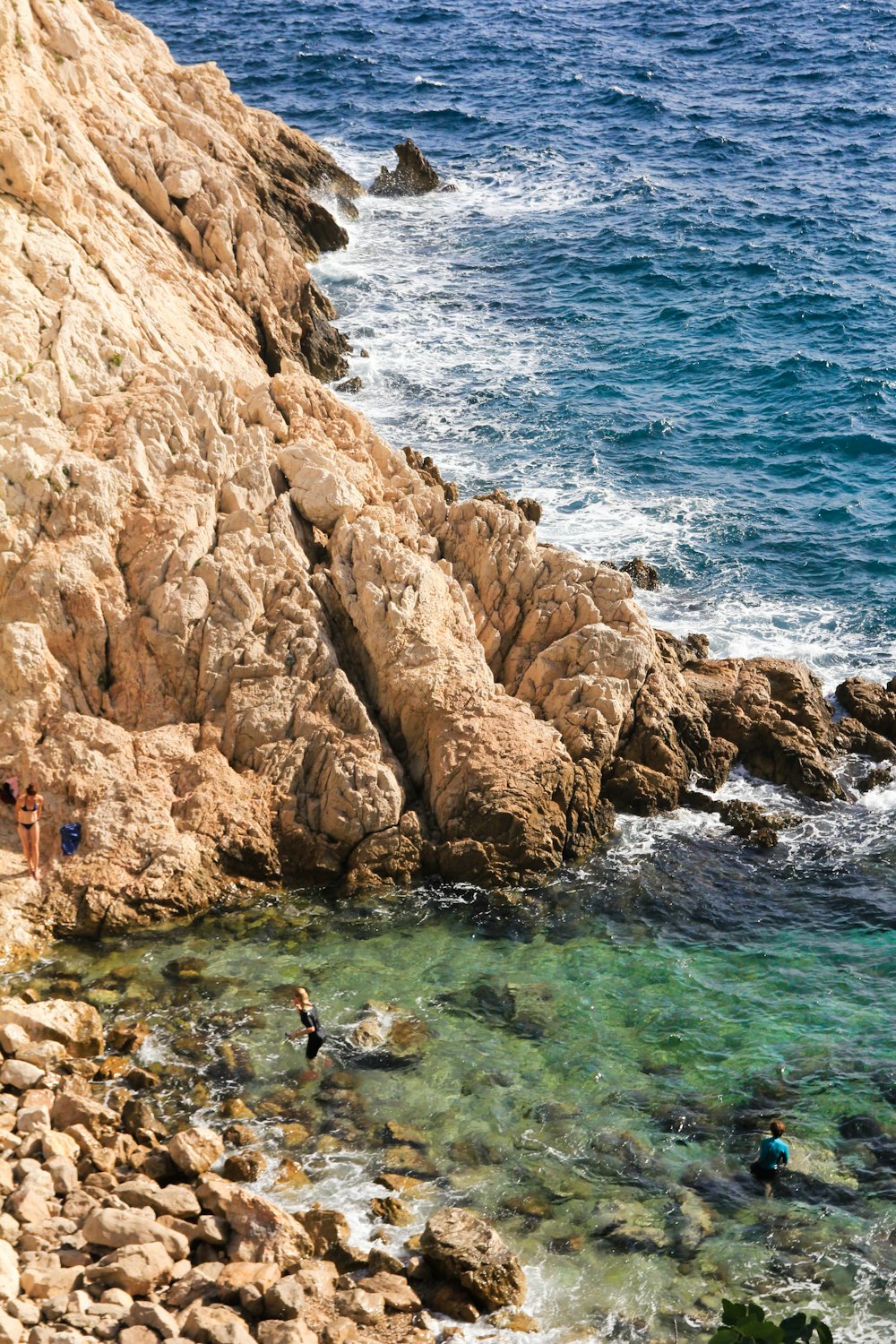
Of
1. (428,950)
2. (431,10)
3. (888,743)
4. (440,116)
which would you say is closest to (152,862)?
(428,950)

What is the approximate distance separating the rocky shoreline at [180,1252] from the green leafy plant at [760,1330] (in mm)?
4403

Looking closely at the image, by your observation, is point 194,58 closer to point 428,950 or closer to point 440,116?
point 440,116

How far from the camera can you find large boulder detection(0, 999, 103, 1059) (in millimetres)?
20922

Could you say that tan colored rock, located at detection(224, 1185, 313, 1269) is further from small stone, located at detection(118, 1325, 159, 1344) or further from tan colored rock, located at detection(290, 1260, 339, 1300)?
small stone, located at detection(118, 1325, 159, 1344)

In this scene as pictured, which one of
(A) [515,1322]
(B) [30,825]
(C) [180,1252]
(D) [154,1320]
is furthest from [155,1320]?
(B) [30,825]

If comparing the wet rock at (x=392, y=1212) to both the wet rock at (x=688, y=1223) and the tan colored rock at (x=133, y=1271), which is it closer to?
the tan colored rock at (x=133, y=1271)

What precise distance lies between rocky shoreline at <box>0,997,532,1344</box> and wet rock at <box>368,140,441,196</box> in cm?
4645

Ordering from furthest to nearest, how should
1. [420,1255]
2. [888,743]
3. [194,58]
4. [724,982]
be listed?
[194,58] < [888,743] < [724,982] < [420,1255]

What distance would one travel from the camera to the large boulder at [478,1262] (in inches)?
693

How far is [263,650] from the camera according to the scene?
26625 mm

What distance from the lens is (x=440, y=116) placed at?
65.8 metres

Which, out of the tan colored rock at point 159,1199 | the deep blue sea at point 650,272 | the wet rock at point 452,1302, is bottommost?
the wet rock at point 452,1302

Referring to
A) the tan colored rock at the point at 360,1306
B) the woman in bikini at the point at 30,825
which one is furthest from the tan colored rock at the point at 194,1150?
the woman in bikini at the point at 30,825

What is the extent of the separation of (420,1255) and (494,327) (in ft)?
119
